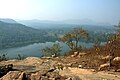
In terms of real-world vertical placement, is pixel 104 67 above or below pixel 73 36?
above

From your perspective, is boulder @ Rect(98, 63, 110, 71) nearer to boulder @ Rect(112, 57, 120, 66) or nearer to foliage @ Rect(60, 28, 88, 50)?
boulder @ Rect(112, 57, 120, 66)

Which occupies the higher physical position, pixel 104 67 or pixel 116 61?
pixel 116 61

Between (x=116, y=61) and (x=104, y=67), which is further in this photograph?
(x=116, y=61)

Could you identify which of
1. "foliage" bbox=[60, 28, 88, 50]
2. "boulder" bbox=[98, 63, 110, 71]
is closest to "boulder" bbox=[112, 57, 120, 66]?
"boulder" bbox=[98, 63, 110, 71]

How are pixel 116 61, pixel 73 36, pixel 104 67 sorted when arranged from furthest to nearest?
pixel 73 36
pixel 116 61
pixel 104 67

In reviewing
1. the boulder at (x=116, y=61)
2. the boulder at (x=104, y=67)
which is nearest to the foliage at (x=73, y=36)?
the boulder at (x=116, y=61)

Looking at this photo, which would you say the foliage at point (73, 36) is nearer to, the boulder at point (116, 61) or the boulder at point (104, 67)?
the boulder at point (116, 61)

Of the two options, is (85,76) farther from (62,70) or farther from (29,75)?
(29,75)

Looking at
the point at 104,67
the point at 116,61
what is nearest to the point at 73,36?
the point at 116,61

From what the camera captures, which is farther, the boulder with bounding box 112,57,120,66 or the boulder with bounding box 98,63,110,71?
the boulder with bounding box 112,57,120,66

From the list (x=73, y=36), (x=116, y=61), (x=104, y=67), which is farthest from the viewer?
(x=73, y=36)

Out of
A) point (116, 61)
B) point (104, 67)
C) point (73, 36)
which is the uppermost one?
point (116, 61)

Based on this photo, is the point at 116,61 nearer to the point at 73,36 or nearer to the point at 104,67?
the point at 104,67

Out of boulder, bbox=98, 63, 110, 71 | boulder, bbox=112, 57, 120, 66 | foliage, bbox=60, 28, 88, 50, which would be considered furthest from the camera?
foliage, bbox=60, 28, 88, 50
